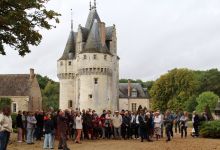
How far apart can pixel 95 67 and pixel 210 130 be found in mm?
32365

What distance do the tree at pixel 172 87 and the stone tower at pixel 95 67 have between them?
26788mm

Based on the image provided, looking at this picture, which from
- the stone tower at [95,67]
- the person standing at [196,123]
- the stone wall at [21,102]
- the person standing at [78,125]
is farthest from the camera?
the stone wall at [21,102]

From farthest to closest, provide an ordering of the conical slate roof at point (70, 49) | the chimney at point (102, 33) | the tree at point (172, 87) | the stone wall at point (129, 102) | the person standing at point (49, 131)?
the tree at point (172, 87), the stone wall at point (129, 102), the conical slate roof at point (70, 49), the chimney at point (102, 33), the person standing at point (49, 131)

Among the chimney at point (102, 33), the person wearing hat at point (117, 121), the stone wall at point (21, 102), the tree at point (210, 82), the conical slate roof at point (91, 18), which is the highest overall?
the conical slate roof at point (91, 18)

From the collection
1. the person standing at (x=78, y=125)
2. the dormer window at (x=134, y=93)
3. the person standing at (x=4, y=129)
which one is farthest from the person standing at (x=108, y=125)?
the dormer window at (x=134, y=93)

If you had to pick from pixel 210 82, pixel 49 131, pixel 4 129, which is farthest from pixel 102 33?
pixel 210 82

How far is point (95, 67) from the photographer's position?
61156 mm

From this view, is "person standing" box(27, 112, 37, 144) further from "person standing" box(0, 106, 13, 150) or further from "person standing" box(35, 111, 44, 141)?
"person standing" box(0, 106, 13, 150)

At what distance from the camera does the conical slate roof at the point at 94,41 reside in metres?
61.1

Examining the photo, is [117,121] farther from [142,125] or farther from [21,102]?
[21,102]

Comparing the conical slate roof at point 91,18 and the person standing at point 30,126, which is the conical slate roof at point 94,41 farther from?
the person standing at point 30,126

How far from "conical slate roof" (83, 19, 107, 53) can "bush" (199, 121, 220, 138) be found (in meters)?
31.7

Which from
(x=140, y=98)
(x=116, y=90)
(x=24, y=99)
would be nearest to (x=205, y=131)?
(x=116, y=90)

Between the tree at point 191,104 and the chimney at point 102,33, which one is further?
the tree at point 191,104
